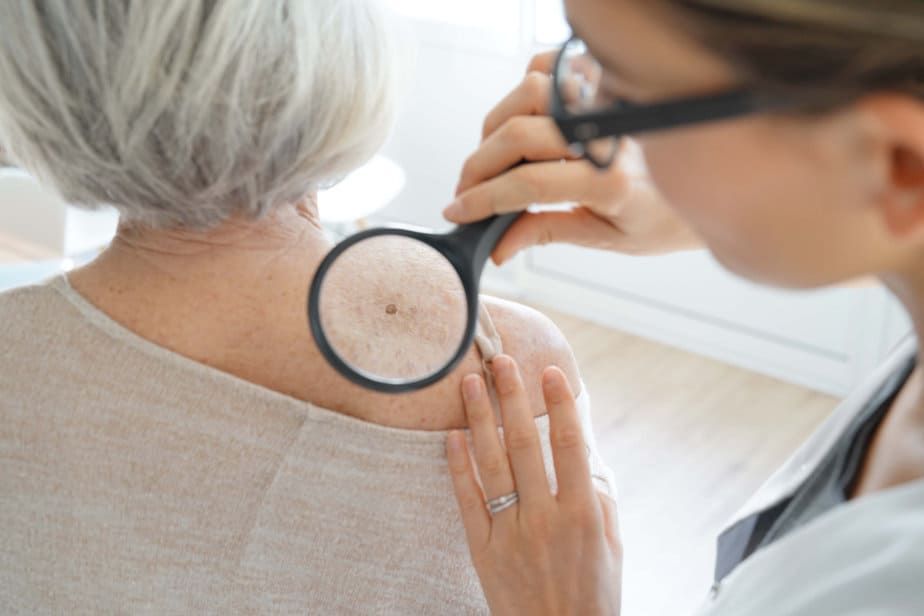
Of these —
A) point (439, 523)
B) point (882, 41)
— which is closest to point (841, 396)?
point (439, 523)

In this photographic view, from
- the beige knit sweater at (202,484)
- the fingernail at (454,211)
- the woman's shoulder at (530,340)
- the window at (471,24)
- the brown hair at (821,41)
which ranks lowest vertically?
the window at (471,24)

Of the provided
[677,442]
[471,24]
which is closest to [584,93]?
[677,442]

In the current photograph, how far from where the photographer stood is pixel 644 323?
340 centimetres

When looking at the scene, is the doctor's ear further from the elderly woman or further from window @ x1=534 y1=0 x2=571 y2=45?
window @ x1=534 y1=0 x2=571 y2=45

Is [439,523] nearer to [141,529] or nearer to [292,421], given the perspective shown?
[292,421]

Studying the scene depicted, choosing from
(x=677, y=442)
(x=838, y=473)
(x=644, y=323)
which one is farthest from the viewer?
(x=644, y=323)

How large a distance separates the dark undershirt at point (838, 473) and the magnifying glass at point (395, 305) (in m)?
0.31

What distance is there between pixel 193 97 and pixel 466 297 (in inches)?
11.6

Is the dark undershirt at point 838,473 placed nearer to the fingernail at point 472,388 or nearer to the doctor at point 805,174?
the doctor at point 805,174

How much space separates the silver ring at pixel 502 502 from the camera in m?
0.95

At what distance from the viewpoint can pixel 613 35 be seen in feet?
1.96

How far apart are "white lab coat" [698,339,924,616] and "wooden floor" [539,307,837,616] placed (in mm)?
1767

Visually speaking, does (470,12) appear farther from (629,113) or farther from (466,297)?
(629,113)

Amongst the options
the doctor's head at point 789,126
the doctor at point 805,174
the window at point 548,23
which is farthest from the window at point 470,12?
the doctor's head at point 789,126
